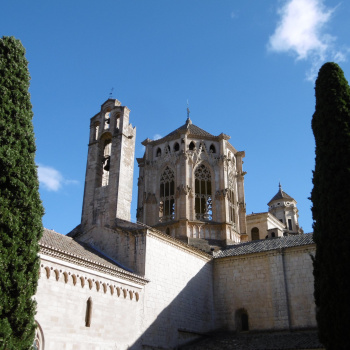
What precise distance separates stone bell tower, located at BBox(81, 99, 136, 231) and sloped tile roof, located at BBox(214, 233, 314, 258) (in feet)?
20.9

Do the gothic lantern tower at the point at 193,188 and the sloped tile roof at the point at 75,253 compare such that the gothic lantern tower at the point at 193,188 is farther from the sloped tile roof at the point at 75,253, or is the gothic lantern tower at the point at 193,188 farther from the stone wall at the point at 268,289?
the sloped tile roof at the point at 75,253

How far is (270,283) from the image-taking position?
70.3 feet

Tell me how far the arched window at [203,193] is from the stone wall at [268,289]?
5052 millimetres

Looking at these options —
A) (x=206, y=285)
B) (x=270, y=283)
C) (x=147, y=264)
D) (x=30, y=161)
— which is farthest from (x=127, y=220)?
(x=30, y=161)

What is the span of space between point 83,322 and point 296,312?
10318 mm

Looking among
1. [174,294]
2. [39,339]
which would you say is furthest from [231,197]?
[39,339]

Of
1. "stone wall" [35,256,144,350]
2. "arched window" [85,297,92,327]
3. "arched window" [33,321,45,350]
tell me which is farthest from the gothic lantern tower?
"arched window" [33,321,45,350]

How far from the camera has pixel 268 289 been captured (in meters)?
21.4

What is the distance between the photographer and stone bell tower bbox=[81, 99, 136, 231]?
20.8 metres

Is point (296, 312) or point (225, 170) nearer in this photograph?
point (296, 312)

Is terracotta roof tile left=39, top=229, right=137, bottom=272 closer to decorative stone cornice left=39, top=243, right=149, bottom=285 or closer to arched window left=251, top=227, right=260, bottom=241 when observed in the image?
decorative stone cornice left=39, top=243, right=149, bottom=285

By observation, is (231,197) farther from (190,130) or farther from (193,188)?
(190,130)

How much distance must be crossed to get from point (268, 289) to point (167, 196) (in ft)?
32.4

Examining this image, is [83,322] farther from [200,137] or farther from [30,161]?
[200,137]
